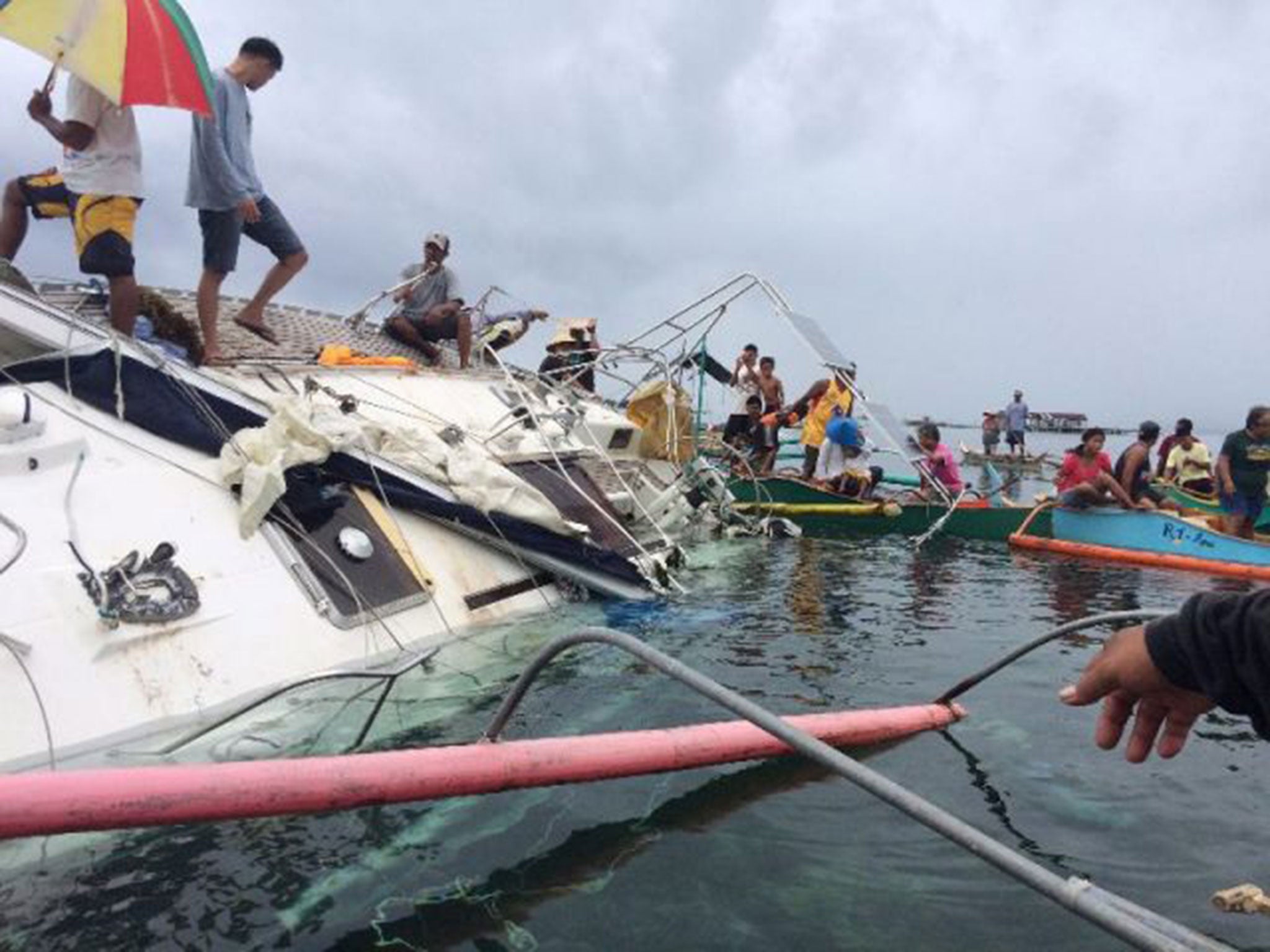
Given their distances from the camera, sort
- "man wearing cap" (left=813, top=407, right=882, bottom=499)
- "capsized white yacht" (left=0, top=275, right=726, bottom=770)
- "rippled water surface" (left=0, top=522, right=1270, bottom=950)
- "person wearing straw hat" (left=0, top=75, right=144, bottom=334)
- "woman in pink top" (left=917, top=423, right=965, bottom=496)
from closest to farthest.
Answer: "rippled water surface" (left=0, top=522, right=1270, bottom=950), "capsized white yacht" (left=0, top=275, right=726, bottom=770), "person wearing straw hat" (left=0, top=75, right=144, bottom=334), "woman in pink top" (left=917, top=423, right=965, bottom=496), "man wearing cap" (left=813, top=407, right=882, bottom=499)

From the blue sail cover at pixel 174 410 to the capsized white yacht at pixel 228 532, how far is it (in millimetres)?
12

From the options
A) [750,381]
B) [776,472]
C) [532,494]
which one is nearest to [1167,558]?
[776,472]

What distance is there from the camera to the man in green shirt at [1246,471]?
453 inches

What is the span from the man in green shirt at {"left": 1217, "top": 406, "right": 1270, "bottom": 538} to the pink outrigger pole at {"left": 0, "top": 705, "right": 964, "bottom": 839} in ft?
34.8

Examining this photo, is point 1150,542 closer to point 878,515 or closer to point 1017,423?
point 878,515

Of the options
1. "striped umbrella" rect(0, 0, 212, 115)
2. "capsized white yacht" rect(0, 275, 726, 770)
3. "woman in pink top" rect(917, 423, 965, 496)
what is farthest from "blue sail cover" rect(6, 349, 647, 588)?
"woman in pink top" rect(917, 423, 965, 496)

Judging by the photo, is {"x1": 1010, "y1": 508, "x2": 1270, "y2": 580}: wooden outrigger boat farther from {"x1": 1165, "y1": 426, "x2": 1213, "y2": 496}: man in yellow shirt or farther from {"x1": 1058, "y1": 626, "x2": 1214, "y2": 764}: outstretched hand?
{"x1": 1058, "y1": 626, "x2": 1214, "y2": 764}: outstretched hand

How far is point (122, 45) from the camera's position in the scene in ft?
17.0

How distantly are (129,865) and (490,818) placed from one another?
1.25 m

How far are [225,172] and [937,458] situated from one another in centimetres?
1086

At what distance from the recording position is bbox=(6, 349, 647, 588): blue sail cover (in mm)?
5266

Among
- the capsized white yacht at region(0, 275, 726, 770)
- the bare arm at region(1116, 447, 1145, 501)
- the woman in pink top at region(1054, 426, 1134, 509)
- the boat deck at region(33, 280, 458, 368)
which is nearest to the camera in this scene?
the capsized white yacht at region(0, 275, 726, 770)

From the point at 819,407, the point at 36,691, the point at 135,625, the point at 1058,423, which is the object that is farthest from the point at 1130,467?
the point at 1058,423

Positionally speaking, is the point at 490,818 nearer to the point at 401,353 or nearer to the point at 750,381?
the point at 401,353
